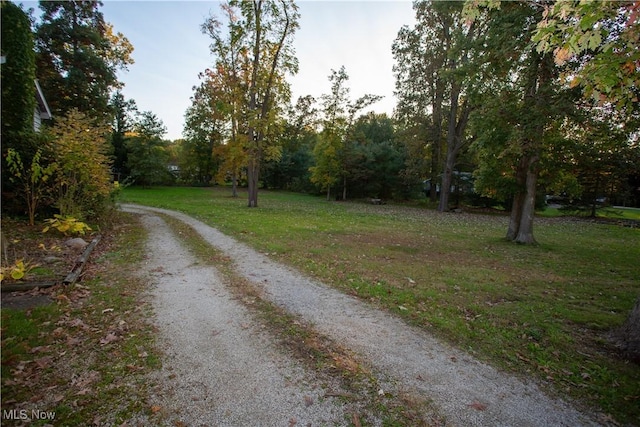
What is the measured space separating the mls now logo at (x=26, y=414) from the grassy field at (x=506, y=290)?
157 inches

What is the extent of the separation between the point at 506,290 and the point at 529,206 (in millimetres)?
5913

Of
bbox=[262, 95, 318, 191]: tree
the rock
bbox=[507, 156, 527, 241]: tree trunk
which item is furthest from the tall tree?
bbox=[262, 95, 318, 191]: tree

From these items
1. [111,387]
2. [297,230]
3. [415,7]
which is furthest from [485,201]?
[111,387]

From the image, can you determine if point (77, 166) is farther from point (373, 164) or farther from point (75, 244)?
point (373, 164)

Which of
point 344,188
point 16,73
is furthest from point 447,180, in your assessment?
point 16,73

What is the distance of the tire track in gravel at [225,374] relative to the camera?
2.54m

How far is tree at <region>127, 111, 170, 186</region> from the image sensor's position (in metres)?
35.4

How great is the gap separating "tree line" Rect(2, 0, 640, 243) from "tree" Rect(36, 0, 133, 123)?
0.28ft

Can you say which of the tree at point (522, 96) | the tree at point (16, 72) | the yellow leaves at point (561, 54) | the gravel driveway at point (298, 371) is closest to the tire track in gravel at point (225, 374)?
the gravel driveway at point (298, 371)

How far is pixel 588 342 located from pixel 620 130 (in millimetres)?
7716

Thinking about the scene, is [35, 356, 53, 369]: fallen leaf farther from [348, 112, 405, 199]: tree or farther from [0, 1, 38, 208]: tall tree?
[348, 112, 405, 199]: tree

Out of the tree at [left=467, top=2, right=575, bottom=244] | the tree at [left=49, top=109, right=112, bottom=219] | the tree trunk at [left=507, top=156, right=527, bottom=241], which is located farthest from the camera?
the tree trunk at [left=507, top=156, right=527, bottom=241]

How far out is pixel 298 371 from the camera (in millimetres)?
3133

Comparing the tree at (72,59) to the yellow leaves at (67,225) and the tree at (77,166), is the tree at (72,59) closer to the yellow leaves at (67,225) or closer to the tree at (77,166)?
the tree at (77,166)
